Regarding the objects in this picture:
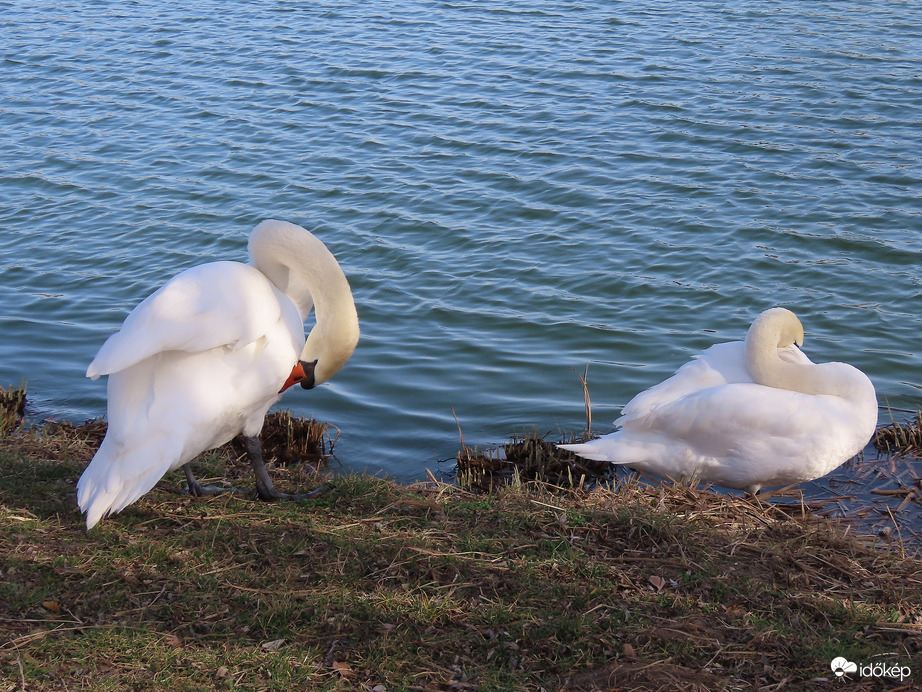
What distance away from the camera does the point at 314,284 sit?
16.1ft

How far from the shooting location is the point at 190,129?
1216 centimetres

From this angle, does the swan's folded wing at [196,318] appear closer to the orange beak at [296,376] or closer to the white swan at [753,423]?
the orange beak at [296,376]

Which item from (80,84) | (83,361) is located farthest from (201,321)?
(80,84)

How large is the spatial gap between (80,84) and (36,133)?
1881 mm

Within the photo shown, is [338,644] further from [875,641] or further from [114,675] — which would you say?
[875,641]

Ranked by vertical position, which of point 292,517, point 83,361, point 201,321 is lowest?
point 83,361

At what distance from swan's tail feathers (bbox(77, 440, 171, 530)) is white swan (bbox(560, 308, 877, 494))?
7.71 feet

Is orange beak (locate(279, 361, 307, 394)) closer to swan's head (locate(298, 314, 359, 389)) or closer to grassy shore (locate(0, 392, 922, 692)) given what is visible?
swan's head (locate(298, 314, 359, 389))

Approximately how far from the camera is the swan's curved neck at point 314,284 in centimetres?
470

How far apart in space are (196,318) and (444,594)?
1.49 meters

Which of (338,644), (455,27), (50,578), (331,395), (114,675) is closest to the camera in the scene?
(114,675)

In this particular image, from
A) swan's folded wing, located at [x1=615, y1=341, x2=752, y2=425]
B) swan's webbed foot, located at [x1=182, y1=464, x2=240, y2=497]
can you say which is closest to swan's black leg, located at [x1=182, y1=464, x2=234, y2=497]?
swan's webbed foot, located at [x1=182, y1=464, x2=240, y2=497]

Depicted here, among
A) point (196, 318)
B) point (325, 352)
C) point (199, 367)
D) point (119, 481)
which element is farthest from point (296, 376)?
→ point (119, 481)

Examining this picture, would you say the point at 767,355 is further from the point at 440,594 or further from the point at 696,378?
the point at 440,594
